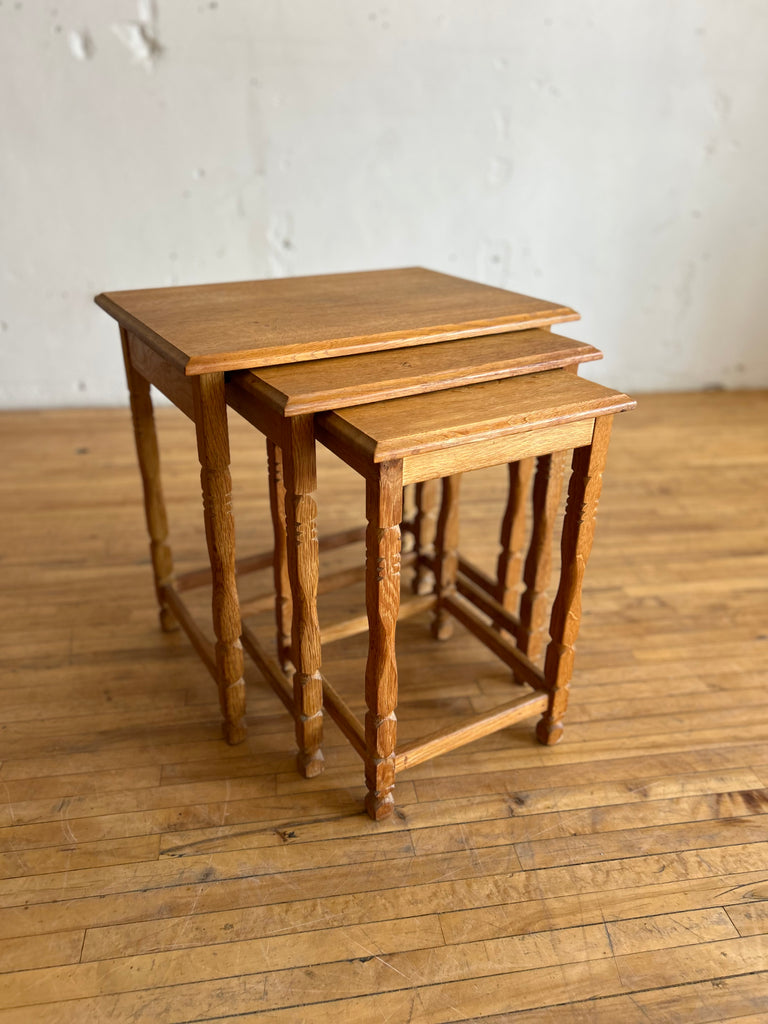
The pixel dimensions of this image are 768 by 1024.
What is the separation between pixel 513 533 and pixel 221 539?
795 millimetres

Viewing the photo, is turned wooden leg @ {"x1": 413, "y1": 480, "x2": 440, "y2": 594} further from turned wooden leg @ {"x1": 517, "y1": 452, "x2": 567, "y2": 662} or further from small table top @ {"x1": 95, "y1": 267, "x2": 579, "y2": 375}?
small table top @ {"x1": 95, "y1": 267, "x2": 579, "y2": 375}

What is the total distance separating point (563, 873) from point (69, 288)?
10.9ft

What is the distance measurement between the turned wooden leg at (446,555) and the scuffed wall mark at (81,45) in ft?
8.59

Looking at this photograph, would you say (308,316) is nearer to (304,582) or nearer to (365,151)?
(304,582)

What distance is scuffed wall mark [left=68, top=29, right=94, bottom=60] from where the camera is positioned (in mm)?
3248

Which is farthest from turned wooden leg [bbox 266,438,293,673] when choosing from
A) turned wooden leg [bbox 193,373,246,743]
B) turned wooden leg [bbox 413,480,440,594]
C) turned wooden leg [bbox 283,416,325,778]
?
turned wooden leg [bbox 413,480,440,594]

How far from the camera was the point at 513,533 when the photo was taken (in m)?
2.02

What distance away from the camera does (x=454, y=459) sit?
1334 mm

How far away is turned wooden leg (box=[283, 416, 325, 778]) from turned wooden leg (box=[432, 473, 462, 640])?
23.0 inches

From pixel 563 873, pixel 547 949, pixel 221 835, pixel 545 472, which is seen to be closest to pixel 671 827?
pixel 563 873

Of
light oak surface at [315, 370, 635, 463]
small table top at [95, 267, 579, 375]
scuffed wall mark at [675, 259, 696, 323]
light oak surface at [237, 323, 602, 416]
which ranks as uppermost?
small table top at [95, 267, 579, 375]

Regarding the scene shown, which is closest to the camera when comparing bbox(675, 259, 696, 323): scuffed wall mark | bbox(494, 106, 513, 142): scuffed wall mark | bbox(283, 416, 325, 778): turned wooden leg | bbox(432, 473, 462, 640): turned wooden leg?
bbox(283, 416, 325, 778): turned wooden leg

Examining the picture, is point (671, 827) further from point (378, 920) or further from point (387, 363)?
point (387, 363)

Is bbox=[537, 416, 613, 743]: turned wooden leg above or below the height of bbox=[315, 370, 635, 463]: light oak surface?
below
